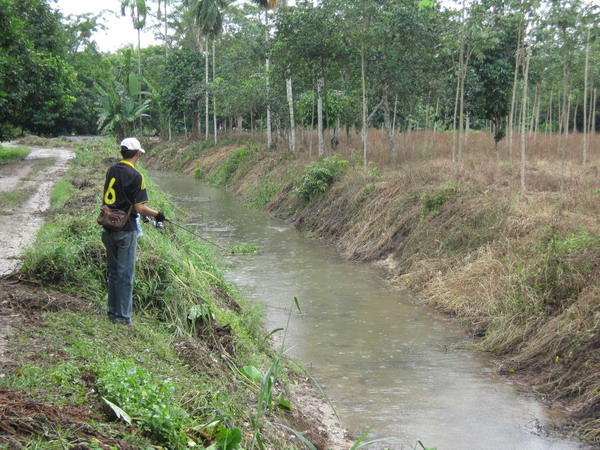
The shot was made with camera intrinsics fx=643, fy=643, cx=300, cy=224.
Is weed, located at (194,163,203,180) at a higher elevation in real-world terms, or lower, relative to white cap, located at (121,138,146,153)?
lower

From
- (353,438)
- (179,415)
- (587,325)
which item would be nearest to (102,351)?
(179,415)

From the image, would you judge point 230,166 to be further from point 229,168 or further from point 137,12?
point 137,12

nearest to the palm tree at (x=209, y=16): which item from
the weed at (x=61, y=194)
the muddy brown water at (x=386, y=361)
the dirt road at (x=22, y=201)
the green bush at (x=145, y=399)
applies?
the dirt road at (x=22, y=201)

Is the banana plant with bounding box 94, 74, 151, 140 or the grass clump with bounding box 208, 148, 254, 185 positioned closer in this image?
the banana plant with bounding box 94, 74, 151, 140

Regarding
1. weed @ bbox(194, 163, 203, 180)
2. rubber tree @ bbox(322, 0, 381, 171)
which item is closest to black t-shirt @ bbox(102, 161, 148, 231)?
rubber tree @ bbox(322, 0, 381, 171)

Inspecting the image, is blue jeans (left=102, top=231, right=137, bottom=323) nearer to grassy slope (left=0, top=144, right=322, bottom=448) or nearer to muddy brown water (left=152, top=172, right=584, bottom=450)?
grassy slope (left=0, top=144, right=322, bottom=448)

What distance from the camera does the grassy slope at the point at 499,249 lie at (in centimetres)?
835

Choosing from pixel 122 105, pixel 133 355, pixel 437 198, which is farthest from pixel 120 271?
pixel 122 105

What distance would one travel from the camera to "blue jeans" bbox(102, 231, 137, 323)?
21.5 ft

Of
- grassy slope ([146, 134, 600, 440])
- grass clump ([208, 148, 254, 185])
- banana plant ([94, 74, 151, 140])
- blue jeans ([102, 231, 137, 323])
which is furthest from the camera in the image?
grass clump ([208, 148, 254, 185])

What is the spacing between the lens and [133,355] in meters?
5.64

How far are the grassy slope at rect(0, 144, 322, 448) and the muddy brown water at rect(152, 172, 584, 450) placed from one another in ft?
3.24

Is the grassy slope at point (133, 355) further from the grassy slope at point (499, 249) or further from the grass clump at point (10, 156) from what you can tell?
the grass clump at point (10, 156)

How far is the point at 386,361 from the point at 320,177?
1291 cm
